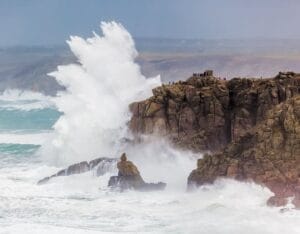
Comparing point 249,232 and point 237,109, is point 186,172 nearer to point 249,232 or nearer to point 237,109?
point 237,109

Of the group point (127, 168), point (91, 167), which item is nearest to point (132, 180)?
point (127, 168)

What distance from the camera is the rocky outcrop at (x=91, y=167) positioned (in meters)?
45.8

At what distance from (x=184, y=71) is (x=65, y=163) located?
293ft

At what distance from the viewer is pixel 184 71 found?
13925cm

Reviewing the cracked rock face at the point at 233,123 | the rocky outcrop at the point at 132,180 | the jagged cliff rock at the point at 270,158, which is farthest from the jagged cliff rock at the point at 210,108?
the jagged cliff rock at the point at 270,158

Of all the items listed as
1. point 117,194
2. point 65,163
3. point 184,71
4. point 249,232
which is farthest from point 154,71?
point 249,232

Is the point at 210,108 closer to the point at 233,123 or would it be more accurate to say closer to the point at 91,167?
the point at 233,123

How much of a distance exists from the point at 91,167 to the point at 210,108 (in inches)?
324

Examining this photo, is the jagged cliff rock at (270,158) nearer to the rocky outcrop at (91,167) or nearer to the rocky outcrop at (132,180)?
the rocky outcrop at (132,180)

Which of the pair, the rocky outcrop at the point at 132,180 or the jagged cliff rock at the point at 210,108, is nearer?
the rocky outcrop at the point at 132,180

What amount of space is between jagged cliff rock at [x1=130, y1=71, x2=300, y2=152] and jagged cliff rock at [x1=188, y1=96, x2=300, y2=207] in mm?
6118

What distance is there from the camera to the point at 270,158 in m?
37.2

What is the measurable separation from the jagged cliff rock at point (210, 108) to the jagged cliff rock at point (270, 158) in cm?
612

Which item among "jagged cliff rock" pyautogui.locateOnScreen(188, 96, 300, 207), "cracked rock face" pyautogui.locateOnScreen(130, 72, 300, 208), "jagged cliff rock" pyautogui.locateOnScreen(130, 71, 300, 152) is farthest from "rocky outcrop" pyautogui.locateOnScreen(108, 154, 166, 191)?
"jagged cliff rock" pyautogui.locateOnScreen(130, 71, 300, 152)
